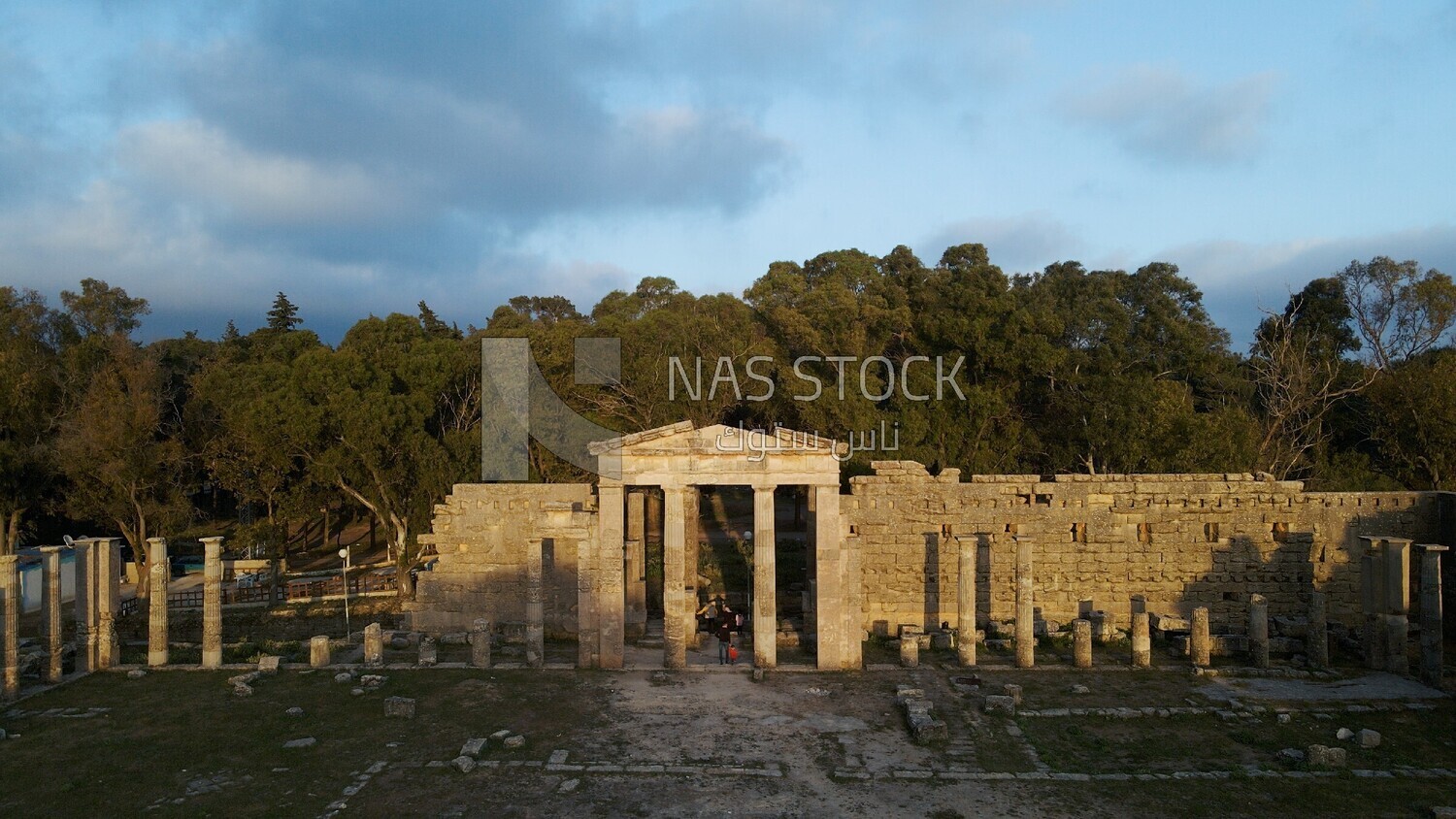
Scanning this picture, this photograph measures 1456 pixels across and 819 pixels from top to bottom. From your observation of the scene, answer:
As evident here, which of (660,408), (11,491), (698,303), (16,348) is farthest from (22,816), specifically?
(698,303)

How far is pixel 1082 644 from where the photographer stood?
65.6 ft

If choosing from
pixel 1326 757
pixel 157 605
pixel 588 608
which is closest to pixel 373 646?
pixel 588 608

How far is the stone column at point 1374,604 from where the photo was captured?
20.1 metres

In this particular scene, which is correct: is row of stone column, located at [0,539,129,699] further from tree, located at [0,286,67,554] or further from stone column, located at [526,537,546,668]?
tree, located at [0,286,67,554]

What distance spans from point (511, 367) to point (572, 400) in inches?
112

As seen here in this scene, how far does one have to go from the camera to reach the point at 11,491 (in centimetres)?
3253

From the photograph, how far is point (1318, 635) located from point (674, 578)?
48.2 ft

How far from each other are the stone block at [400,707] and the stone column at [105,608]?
8633mm

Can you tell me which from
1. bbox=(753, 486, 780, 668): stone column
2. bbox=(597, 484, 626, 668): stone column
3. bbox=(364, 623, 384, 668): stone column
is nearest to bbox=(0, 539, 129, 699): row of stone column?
bbox=(364, 623, 384, 668): stone column

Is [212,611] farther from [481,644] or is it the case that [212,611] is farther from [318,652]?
[481,644]

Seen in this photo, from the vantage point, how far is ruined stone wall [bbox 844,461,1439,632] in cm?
2350

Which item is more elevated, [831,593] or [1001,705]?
[831,593]

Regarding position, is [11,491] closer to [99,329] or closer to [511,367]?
[99,329]

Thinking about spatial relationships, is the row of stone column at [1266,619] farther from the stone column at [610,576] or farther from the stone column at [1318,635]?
the stone column at [610,576]
